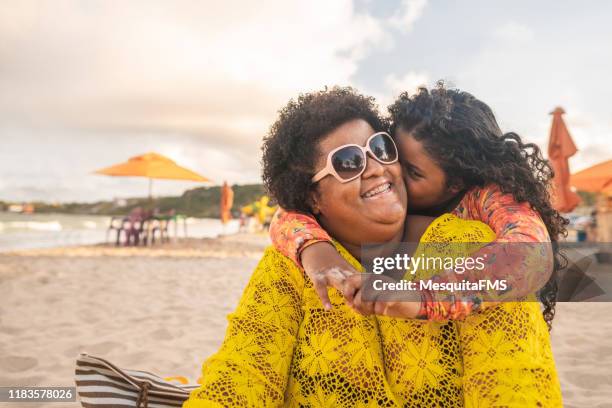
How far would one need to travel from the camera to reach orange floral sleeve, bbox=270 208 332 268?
1550 millimetres

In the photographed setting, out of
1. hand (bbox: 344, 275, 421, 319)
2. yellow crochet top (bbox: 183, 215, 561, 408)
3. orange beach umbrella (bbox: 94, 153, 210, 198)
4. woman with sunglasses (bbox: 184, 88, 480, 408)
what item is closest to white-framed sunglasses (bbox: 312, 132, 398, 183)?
woman with sunglasses (bbox: 184, 88, 480, 408)

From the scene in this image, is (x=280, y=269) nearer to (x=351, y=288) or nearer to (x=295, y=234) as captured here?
(x=295, y=234)

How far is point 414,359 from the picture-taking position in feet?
4.68

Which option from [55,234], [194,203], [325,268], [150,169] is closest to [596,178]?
[325,268]

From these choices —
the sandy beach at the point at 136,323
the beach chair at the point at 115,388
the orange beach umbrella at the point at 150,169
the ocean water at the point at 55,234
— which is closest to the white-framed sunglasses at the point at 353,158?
the beach chair at the point at 115,388

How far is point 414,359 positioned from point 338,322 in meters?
0.26

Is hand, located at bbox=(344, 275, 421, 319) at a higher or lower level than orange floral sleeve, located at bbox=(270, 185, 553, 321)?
lower

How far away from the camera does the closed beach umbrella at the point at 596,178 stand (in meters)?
10.5

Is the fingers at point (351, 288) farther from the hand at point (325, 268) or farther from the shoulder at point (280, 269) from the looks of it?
the shoulder at point (280, 269)

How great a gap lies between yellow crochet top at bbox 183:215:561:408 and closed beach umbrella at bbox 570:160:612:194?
35.0 feet

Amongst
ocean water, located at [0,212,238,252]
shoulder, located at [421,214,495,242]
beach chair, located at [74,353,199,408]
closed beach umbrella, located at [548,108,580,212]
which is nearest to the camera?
shoulder, located at [421,214,495,242]

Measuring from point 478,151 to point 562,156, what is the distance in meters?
9.15

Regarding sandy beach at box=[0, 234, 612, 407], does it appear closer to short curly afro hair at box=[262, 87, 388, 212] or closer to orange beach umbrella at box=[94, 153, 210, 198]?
short curly afro hair at box=[262, 87, 388, 212]

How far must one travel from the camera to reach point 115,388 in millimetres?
1999
